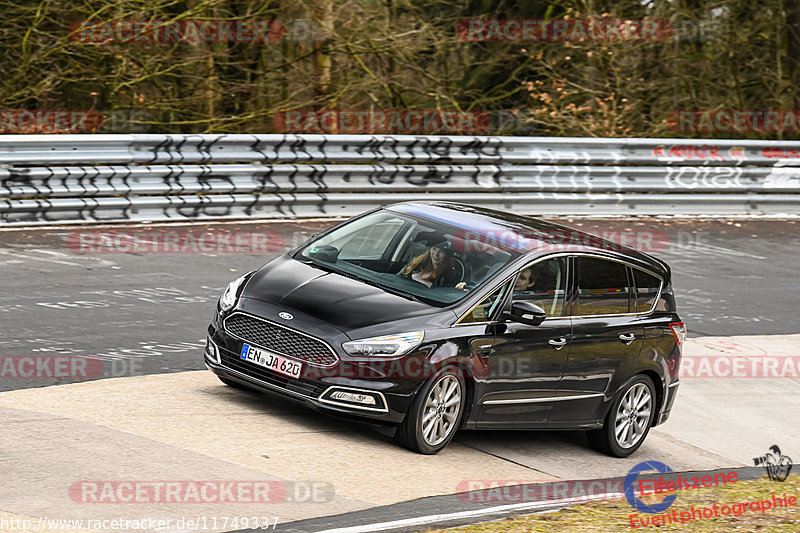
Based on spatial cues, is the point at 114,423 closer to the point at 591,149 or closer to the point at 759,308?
the point at 759,308

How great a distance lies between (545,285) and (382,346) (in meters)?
1.56

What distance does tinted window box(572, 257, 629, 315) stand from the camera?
877cm

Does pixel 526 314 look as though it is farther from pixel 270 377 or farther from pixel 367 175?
pixel 367 175

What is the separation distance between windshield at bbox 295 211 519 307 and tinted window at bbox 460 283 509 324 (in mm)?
133

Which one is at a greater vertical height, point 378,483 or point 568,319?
point 568,319

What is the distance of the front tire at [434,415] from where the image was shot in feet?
25.2

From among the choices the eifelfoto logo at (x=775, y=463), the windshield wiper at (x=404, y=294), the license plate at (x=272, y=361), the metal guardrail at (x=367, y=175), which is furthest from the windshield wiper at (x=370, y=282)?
the metal guardrail at (x=367, y=175)

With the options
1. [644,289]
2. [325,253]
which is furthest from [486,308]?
[644,289]

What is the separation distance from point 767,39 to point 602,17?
4.50 m

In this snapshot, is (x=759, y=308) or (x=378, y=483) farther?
(x=759, y=308)

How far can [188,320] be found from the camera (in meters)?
11.0

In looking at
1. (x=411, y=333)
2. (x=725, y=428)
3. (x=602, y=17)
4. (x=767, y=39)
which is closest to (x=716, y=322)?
(x=725, y=428)

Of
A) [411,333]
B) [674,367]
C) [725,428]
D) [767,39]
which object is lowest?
[725,428]

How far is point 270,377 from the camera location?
7867mm
